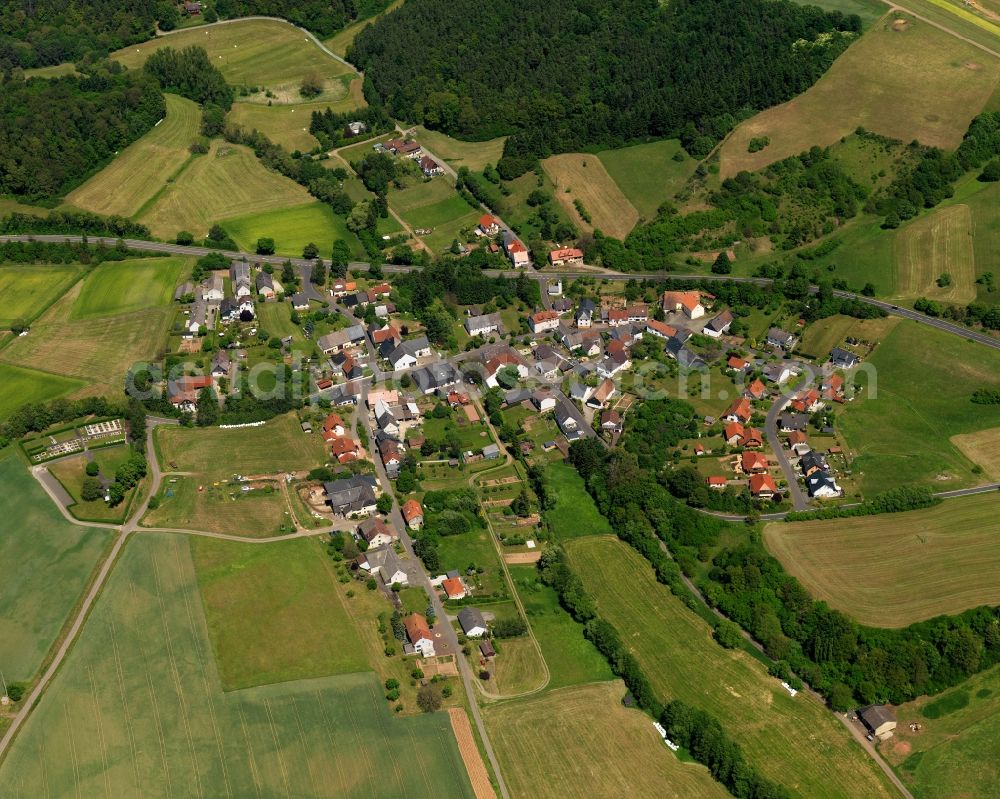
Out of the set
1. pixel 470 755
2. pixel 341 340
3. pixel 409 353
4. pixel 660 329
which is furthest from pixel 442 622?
pixel 660 329

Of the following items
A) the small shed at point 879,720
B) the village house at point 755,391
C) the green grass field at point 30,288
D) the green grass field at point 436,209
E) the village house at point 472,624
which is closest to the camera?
the small shed at point 879,720

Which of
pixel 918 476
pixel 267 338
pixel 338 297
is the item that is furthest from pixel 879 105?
pixel 267 338

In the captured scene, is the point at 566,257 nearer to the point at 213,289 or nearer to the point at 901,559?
the point at 213,289

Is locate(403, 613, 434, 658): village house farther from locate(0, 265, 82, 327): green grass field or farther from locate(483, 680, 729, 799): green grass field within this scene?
locate(0, 265, 82, 327): green grass field

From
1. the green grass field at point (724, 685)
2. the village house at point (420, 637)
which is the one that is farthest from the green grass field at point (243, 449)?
the green grass field at point (724, 685)

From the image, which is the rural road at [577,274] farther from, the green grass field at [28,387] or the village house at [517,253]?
the green grass field at [28,387]
